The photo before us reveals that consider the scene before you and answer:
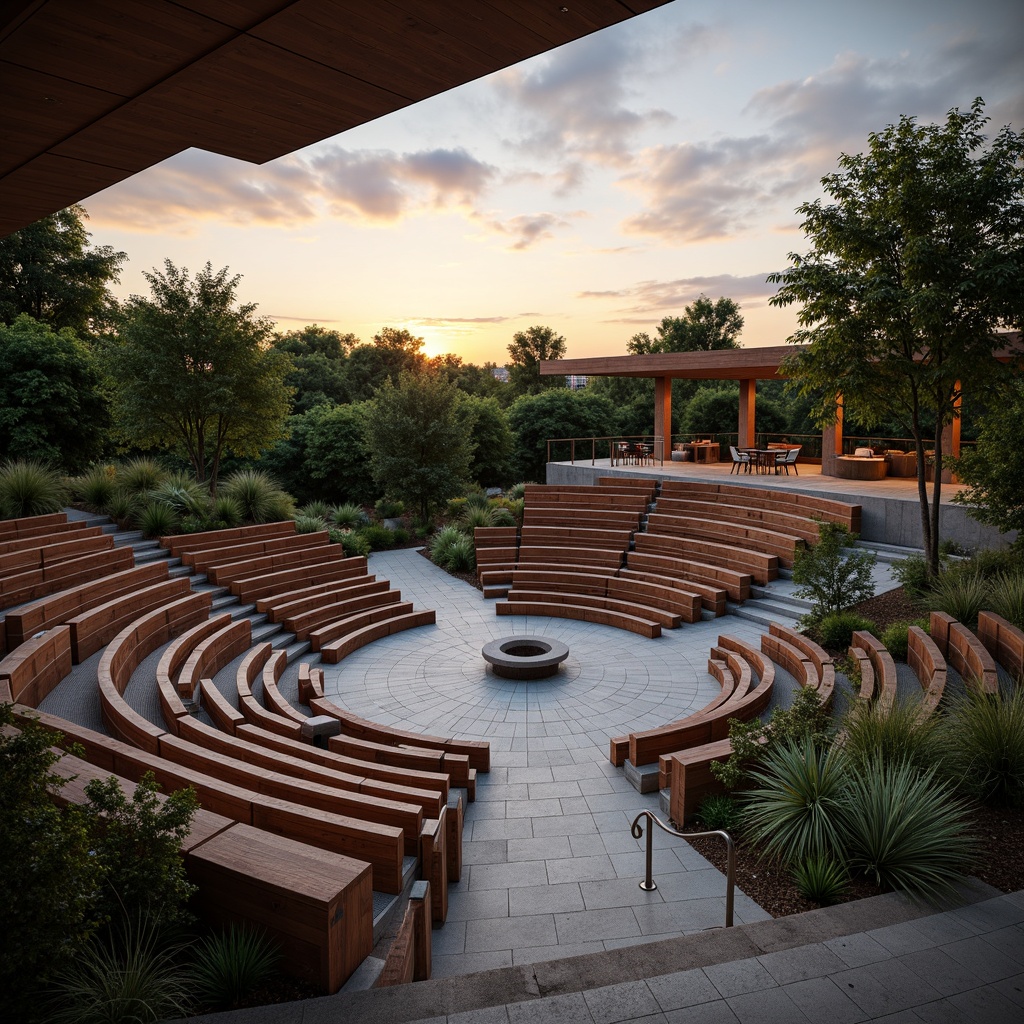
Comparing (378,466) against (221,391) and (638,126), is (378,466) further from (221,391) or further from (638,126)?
(638,126)

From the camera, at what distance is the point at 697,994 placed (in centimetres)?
320

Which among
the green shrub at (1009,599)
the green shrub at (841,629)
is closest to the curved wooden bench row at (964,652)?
the green shrub at (1009,599)

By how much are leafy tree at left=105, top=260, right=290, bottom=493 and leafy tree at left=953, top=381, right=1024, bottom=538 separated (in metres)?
16.0

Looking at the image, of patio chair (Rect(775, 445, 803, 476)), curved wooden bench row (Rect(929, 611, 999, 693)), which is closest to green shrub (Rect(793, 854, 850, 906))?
curved wooden bench row (Rect(929, 611, 999, 693))

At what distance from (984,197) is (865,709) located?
875 cm

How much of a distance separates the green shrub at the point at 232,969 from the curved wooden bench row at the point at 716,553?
12.7m

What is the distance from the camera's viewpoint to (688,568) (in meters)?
15.2

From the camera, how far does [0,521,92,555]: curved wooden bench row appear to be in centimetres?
1114

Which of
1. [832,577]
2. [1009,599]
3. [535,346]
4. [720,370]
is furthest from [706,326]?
[1009,599]

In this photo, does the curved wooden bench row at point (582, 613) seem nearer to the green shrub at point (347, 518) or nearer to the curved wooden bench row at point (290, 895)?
the green shrub at point (347, 518)

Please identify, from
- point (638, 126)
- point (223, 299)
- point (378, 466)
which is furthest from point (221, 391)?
point (638, 126)

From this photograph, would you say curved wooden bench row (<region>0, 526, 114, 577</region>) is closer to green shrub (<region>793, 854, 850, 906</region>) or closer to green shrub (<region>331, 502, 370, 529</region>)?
green shrub (<region>331, 502, 370, 529</region>)

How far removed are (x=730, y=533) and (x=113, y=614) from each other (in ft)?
42.8

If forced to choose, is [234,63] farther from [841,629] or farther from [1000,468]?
[1000,468]
